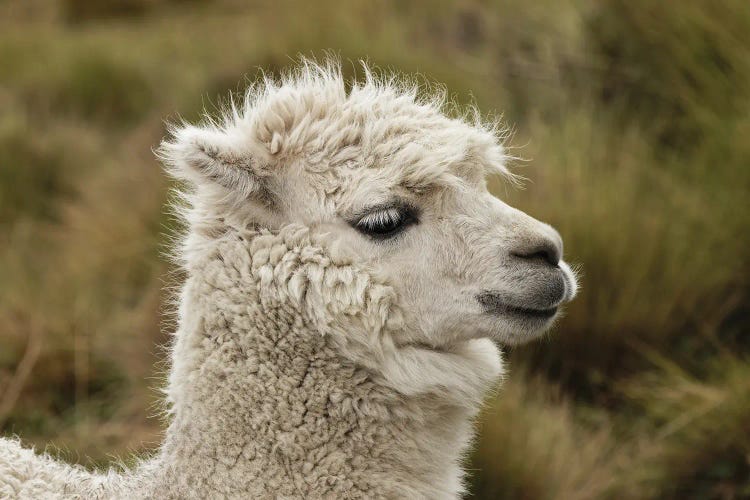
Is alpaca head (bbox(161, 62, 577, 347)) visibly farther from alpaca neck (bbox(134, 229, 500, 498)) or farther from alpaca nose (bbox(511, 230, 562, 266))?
alpaca neck (bbox(134, 229, 500, 498))

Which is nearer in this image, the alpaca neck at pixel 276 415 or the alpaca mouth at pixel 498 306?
the alpaca neck at pixel 276 415

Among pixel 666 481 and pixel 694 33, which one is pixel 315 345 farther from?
pixel 694 33

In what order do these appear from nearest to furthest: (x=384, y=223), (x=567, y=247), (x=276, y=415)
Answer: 1. (x=276, y=415)
2. (x=384, y=223)
3. (x=567, y=247)

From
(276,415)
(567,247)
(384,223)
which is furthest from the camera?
(567,247)

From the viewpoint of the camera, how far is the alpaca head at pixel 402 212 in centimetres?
292

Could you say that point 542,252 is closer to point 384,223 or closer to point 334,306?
point 384,223

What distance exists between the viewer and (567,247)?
5.50m

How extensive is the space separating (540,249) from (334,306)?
0.60 meters

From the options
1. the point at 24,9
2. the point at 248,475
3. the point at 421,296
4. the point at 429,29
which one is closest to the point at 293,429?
the point at 248,475

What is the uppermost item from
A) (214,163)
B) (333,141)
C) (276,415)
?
(333,141)

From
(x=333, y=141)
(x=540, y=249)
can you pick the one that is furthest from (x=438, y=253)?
(x=333, y=141)

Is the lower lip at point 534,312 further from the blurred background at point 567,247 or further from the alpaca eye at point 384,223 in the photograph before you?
the blurred background at point 567,247

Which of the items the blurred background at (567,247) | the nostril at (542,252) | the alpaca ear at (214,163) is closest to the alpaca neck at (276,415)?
the alpaca ear at (214,163)

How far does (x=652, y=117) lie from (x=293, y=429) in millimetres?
4434
